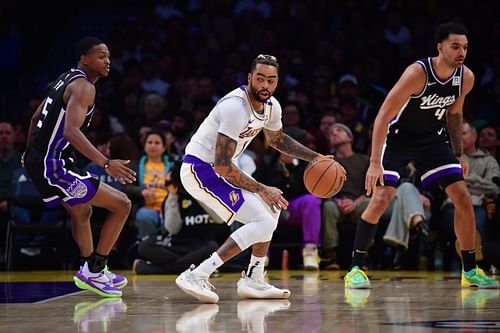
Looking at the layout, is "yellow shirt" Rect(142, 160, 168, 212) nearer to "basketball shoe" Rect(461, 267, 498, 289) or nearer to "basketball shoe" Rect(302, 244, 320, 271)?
"basketball shoe" Rect(302, 244, 320, 271)

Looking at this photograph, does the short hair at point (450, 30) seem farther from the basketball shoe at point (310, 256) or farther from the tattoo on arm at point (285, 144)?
the basketball shoe at point (310, 256)

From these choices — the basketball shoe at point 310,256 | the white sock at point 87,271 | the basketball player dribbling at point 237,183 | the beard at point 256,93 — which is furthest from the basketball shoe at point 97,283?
the basketball shoe at point 310,256

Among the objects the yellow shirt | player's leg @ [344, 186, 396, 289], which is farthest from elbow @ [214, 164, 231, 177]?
the yellow shirt

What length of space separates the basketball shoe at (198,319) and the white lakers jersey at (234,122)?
1003 mm

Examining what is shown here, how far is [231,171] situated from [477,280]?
2.02 m

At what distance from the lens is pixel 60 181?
5.76 meters

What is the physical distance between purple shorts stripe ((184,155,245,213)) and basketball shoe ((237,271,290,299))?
1.57 feet

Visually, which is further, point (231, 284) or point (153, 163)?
point (153, 163)

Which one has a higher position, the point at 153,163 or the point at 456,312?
the point at 153,163

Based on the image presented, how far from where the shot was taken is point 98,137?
9.86 metres

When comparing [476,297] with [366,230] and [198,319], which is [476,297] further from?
[198,319]

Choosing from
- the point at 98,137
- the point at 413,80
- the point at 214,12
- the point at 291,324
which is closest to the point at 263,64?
the point at 413,80

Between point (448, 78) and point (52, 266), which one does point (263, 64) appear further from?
point (52, 266)

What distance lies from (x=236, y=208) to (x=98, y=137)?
184 inches
